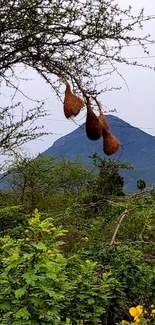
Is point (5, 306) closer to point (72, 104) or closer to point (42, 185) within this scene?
point (72, 104)

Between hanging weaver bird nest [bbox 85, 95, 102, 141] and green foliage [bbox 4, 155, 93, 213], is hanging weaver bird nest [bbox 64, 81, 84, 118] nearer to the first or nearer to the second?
hanging weaver bird nest [bbox 85, 95, 102, 141]

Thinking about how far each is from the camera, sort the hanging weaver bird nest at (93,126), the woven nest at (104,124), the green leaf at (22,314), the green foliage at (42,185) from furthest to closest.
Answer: the green foliage at (42,185)
the woven nest at (104,124)
the hanging weaver bird nest at (93,126)
the green leaf at (22,314)

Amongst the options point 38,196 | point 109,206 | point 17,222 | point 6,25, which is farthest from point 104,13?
point 38,196

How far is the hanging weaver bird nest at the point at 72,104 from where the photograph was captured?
3652 mm

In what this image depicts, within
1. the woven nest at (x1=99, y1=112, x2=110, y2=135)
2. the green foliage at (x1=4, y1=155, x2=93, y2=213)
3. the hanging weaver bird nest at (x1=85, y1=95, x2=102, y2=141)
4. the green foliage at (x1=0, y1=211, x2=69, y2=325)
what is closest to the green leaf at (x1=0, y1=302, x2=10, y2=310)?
the green foliage at (x1=0, y1=211, x2=69, y2=325)

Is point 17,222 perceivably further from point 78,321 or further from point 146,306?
point 78,321

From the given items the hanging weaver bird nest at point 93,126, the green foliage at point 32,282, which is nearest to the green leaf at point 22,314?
the green foliage at point 32,282

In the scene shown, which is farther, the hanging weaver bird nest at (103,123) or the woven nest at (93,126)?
the hanging weaver bird nest at (103,123)

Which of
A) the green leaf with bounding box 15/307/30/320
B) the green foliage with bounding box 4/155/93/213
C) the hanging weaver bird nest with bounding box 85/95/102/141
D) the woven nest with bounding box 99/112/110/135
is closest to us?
the green leaf with bounding box 15/307/30/320

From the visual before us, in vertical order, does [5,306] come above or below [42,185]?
below

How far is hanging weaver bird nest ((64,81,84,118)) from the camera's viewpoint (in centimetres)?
365

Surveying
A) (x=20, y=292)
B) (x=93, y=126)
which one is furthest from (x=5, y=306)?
(x=93, y=126)

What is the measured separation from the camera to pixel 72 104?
3.68 m

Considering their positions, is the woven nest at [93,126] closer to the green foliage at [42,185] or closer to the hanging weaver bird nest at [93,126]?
the hanging weaver bird nest at [93,126]
